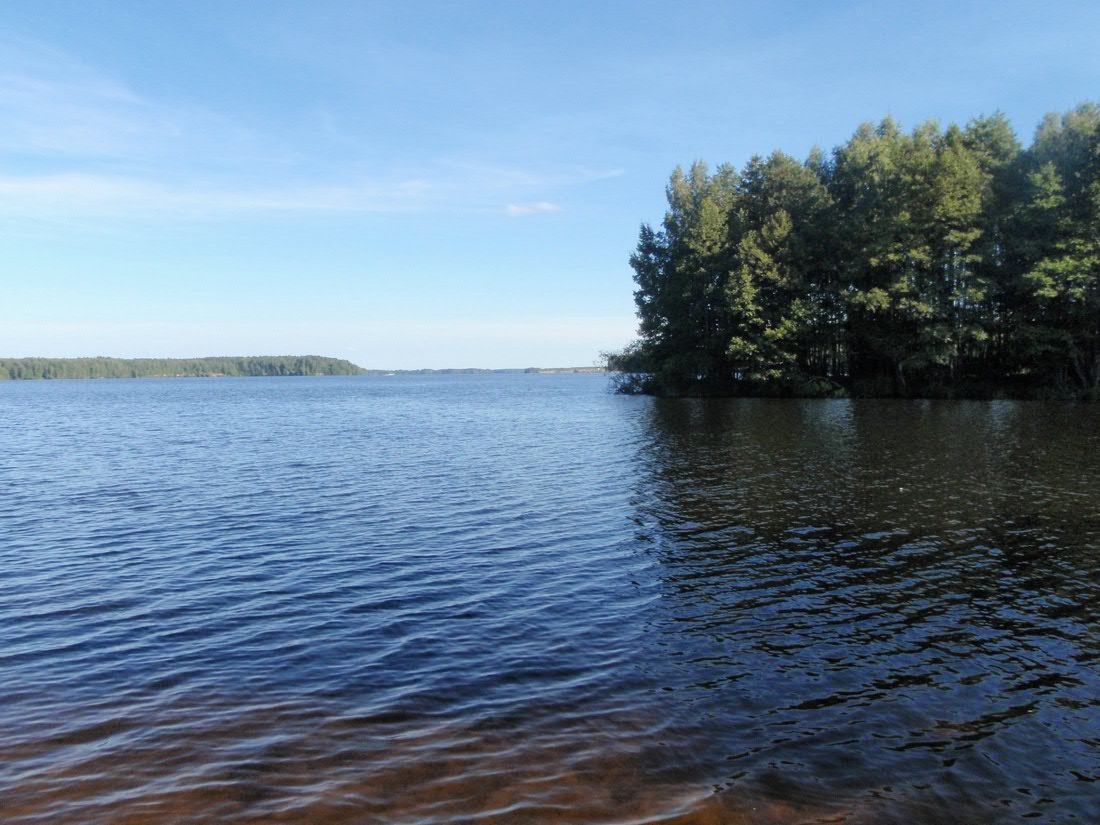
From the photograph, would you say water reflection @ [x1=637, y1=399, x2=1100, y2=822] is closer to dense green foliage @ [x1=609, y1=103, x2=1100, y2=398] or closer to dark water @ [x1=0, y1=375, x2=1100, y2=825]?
dark water @ [x1=0, y1=375, x2=1100, y2=825]

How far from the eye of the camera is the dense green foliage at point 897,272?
57.1 meters

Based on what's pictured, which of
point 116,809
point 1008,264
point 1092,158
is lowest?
point 116,809

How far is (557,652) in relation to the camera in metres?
11.2

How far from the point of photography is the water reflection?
25.2 ft

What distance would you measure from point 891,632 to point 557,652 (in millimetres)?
5597

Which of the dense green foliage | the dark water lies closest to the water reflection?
the dark water

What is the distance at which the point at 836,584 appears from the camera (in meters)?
14.4

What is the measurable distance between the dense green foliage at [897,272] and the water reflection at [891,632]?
3720 cm

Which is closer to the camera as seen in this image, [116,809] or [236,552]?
[116,809]

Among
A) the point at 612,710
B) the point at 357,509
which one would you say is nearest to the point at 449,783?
the point at 612,710

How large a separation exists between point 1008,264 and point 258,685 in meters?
68.7

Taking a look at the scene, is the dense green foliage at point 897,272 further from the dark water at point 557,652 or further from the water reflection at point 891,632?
the dark water at point 557,652

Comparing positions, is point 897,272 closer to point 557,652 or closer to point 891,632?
point 891,632

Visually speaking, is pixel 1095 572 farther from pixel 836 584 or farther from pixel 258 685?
pixel 258 685
